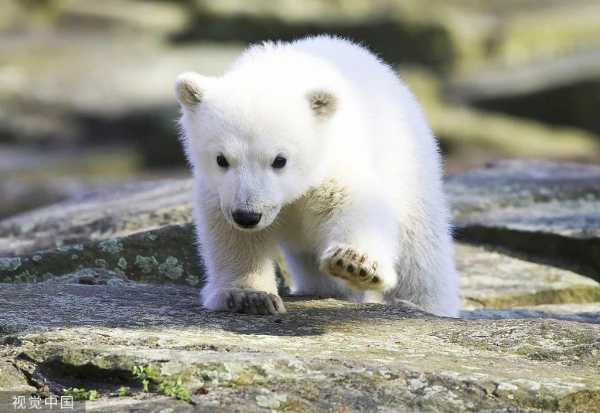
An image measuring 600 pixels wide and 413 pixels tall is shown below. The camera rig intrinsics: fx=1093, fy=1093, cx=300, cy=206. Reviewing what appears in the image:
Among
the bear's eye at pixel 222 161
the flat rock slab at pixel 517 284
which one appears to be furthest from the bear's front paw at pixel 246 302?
the flat rock slab at pixel 517 284

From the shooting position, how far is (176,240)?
6457mm

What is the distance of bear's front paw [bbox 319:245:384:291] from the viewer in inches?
184

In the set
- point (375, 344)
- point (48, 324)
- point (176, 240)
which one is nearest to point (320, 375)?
point (375, 344)

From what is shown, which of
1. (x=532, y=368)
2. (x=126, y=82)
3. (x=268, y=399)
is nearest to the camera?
(x=268, y=399)

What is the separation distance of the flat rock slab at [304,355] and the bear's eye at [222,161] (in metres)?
0.68

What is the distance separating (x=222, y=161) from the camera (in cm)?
506

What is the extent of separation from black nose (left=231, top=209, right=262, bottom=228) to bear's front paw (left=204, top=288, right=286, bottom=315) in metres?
0.34

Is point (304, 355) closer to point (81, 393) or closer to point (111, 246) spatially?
point (81, 393)

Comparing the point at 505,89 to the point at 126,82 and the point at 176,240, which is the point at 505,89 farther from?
the point at 176,240

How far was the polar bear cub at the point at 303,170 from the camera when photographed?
494 centimetres

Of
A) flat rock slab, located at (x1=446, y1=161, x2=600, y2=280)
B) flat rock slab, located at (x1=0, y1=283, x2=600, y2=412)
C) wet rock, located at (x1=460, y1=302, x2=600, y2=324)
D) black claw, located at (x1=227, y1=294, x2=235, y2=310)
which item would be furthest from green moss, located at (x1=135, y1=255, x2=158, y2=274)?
flat rock slab, located at (x1=446, y1=161, x2=600, y2=280)

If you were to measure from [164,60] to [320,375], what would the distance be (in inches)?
679

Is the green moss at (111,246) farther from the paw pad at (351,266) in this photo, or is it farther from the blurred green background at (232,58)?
the blurred green background at (232,58)

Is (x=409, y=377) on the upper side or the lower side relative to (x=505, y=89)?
lower
